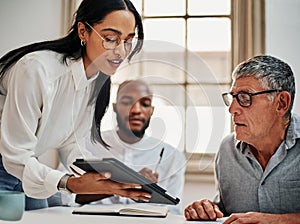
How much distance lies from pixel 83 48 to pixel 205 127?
333 millimetres

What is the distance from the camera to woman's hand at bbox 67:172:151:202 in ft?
4.44

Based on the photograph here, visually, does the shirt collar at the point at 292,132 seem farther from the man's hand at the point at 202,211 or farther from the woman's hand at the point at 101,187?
the woman's hand at the point at 101,187

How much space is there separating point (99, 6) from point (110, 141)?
1.02ft

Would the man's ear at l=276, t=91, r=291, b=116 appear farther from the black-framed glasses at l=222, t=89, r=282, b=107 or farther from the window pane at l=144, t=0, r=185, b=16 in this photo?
the window pane at l=144, t=0, r=185, b=16

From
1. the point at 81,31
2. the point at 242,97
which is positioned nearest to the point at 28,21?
the point at 81,31

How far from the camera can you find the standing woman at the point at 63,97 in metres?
1.36

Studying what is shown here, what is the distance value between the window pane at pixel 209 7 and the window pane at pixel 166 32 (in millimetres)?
42

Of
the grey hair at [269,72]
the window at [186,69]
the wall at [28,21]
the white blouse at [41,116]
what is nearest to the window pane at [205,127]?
the window at [186,69]

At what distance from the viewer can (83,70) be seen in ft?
4.51

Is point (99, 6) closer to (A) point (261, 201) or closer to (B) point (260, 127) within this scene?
(B) point (260, 127)

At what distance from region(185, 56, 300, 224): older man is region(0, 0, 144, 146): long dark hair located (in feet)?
0.90

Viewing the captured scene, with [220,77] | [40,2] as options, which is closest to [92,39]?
[40,2]

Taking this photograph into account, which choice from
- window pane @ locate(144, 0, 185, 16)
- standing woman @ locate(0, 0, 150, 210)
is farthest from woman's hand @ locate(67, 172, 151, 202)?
window pane @ locate(144, 0, 185, 16)

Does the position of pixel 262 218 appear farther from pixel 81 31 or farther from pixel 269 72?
pixel 81 31
